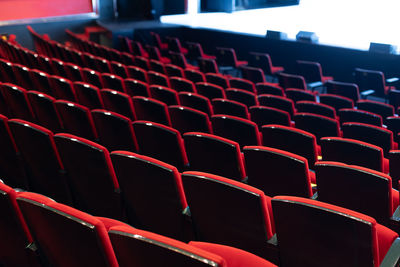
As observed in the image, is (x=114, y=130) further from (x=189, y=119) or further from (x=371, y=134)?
(x=371, y=134)

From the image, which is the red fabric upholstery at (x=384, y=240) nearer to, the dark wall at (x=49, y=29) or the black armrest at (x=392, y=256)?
the black armrest at (x=392, y=256)

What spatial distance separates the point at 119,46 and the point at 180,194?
7151 mm

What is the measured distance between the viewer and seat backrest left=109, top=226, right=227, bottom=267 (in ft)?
3.31

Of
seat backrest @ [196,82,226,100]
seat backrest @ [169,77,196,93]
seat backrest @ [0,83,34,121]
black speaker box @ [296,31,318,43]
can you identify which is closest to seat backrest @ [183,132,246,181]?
seat backrest @ [0,83,34,121]

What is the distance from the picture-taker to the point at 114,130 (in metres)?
2.64

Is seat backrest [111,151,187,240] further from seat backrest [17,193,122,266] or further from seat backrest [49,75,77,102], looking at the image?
seat backrest [49,75,77,102]

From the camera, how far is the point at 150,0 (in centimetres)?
1016

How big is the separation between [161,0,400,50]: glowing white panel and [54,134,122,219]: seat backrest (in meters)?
5.04

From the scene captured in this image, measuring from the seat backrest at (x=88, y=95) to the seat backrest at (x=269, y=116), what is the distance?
3.98 feet

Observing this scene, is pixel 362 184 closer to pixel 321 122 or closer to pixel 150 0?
pixel 321 122

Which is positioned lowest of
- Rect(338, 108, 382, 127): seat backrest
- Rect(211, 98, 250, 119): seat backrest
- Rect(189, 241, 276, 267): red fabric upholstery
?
Rect(338, 108, 382, 127): seat backrest

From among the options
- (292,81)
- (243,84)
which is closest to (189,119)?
(243,84)

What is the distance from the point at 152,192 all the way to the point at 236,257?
505 mm

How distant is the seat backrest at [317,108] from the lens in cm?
344
